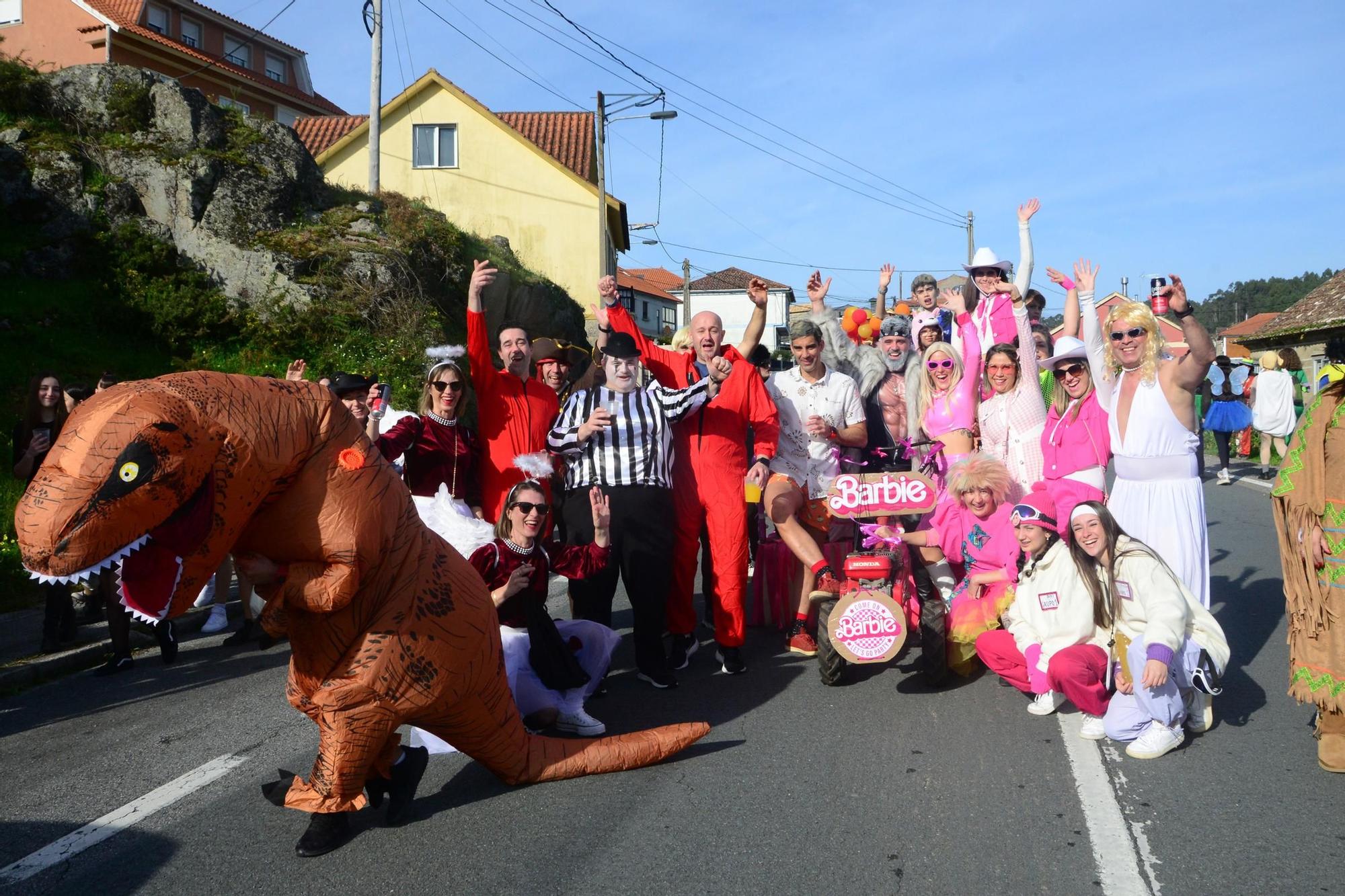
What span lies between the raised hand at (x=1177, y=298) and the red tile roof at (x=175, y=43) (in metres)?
31.6

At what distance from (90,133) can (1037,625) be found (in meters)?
16.9

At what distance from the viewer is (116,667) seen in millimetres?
6531

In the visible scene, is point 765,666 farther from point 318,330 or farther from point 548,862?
point 318,330

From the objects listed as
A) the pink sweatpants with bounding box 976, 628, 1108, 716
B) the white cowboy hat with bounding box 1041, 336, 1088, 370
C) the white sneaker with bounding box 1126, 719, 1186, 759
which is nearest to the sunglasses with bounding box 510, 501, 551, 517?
the pink sweatpants with bounding box 976, 628, 1108, 716

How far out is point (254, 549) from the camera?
123 inches

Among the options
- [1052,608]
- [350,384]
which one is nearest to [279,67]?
[350,384]

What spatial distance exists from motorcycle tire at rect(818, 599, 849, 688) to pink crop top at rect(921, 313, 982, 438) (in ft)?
5.57

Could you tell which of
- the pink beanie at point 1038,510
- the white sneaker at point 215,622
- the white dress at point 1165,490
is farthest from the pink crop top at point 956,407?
the white sneaker at point 215,622

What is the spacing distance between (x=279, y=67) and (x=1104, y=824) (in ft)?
165

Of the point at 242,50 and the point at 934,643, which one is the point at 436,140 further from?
the point at 934,643

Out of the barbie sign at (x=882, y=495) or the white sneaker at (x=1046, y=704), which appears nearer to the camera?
the white sneaker at (x=1046, y=704)

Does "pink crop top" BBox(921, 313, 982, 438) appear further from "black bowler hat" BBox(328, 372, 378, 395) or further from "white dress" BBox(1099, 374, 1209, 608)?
"black bowler hat" BBox(328, 372, 378, 395)

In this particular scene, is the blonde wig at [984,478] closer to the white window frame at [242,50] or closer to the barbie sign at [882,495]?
the barbie sign at [882,495]

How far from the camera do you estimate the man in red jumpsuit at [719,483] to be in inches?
237
